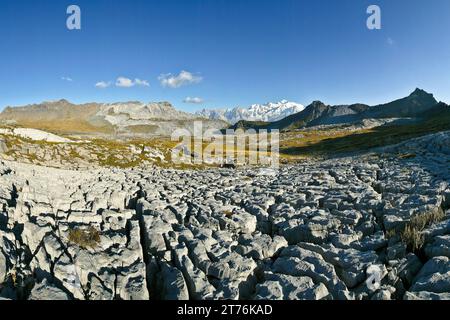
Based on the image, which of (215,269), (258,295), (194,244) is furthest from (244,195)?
(258,295)

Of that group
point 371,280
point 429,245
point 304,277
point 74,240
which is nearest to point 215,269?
point 304,277

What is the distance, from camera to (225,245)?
13.2 meters

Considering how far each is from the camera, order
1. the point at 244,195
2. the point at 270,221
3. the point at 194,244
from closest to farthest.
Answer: the point at 194,244, the point at 270,221, the point at 244,195

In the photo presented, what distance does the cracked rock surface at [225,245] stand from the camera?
32.5 feet

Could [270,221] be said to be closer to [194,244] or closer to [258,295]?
[194,244]

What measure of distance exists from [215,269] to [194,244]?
215cm

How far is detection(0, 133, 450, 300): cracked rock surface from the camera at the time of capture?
32.5ft

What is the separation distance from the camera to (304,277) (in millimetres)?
10055
